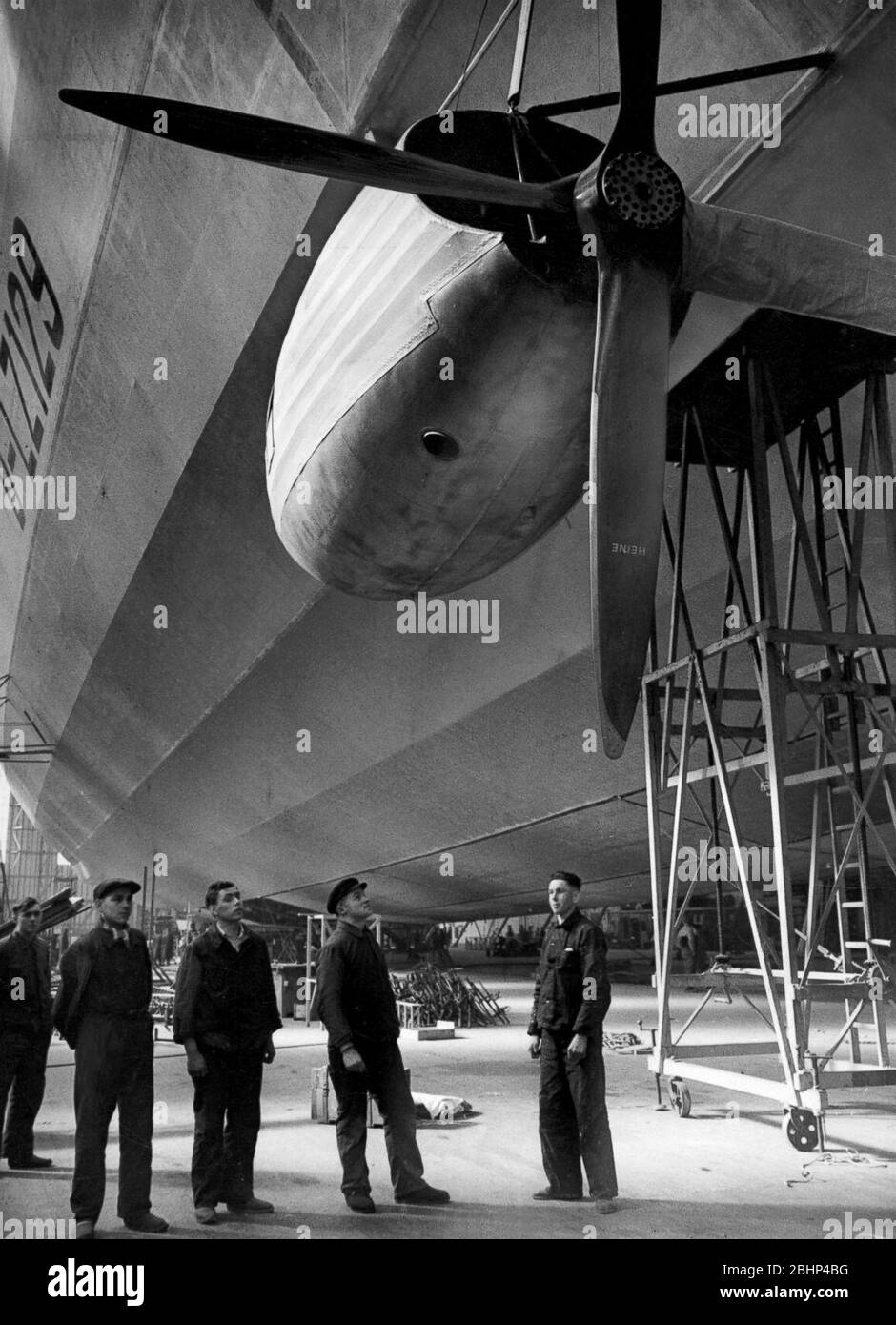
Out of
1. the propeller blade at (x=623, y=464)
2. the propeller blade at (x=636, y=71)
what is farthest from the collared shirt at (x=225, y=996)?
the propeller blade at (x=636, y=71)

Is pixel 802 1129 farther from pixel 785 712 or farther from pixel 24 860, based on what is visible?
pixel 24 860

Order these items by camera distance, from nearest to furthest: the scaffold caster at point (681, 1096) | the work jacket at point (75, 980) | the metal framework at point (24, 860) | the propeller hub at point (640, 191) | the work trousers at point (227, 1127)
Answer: the propeller hub at point (640, 191), the work jacket at point (75, 980), the work trousers at point (227, 1127), the scaffold caster at point (681, 1096), the metal framework at point (24, 860)

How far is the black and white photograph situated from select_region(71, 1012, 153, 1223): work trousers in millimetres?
27

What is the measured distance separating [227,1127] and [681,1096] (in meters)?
3.92

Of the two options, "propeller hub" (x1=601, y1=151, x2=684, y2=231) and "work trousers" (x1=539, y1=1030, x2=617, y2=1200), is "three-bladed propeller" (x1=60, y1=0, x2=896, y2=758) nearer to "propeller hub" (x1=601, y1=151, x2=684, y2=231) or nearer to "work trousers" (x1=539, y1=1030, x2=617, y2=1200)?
"propeller hub" (x1=601, y1=151, x2=684, y2=231)

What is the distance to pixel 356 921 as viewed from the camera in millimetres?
6375

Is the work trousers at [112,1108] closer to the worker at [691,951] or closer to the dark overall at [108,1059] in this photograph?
the dark overall at [108,1059]

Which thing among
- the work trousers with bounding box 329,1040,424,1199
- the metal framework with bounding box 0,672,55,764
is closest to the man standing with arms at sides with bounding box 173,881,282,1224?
the work trousers with bounding box 329,1040,424,1199

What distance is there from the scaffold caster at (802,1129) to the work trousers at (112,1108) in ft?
12.5

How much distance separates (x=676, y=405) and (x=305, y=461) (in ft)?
10.8

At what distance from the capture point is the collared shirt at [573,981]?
19.6ft

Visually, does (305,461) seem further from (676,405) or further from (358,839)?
(358,839)
